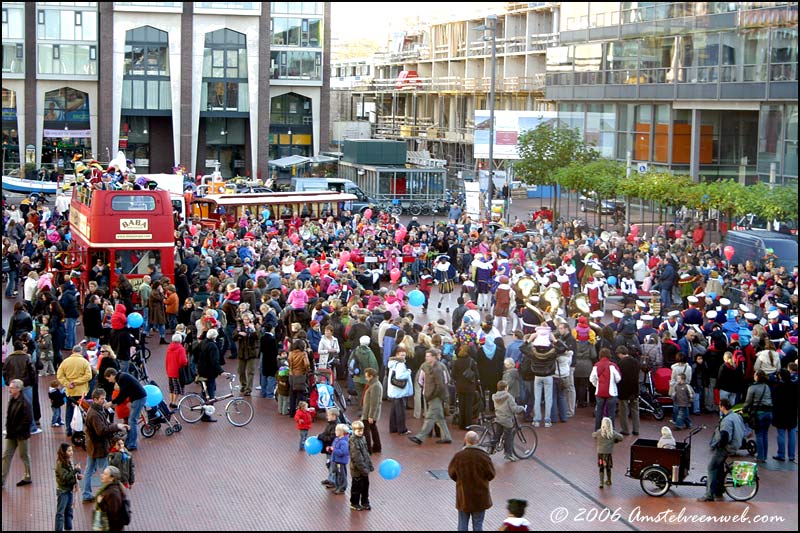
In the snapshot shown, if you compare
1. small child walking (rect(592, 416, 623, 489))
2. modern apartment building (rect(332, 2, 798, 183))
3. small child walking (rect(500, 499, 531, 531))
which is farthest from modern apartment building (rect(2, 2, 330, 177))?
small child walking (rect(500, 499, 531, 531))

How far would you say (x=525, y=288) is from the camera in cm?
2556

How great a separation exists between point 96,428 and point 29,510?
1224mm

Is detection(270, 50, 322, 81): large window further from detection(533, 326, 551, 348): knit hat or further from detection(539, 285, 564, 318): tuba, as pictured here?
detection(533, 326, 551, 348): knit hat

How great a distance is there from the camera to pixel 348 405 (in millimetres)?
19688

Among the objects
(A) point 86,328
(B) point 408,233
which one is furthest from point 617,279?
(A) point 86,328

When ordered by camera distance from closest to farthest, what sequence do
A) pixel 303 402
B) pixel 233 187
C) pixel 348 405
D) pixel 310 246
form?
pixel 303 402 → pixel 348 405 → pixel 310 246 → pixel 233 187

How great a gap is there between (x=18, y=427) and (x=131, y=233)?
13.6 m

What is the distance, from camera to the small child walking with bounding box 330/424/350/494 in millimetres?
14320

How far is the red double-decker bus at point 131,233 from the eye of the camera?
27375 mm

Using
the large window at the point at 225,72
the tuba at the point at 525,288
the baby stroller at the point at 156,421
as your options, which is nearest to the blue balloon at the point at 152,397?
the baby stroller at the point at 156,421

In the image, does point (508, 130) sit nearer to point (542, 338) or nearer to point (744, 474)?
point (542, 338)

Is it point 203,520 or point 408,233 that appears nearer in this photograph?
point 203,520

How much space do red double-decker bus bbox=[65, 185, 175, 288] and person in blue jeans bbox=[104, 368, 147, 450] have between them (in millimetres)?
11224

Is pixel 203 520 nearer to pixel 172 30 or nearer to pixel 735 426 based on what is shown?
pixel 735 426
